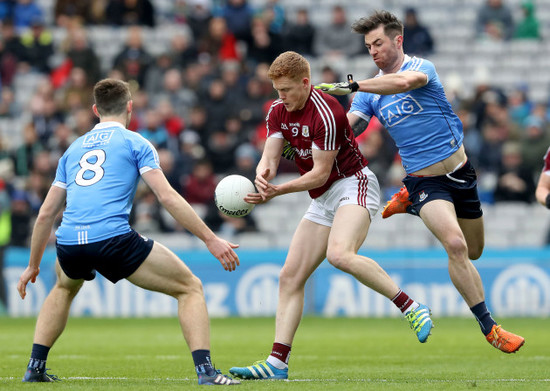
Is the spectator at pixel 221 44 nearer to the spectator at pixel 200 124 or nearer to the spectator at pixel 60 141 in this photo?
the spectator at pixel 200 124

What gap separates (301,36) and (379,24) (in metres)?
12.9

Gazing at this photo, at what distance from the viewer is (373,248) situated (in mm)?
17953

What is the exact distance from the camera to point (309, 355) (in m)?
11.0

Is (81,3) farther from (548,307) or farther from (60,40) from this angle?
(548,307)

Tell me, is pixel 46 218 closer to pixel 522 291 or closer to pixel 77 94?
pixel 522 291

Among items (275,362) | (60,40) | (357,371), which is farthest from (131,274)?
(60,40)

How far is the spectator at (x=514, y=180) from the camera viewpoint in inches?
725

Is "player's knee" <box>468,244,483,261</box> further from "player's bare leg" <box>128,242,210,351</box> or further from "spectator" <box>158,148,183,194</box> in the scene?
"spectator" <box>158,148,183,194</box>

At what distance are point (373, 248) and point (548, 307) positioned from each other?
A: 318cm

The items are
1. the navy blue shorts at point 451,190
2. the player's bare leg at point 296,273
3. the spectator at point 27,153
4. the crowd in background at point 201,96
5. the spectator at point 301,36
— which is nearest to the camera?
the player's bare leg at point 296,273

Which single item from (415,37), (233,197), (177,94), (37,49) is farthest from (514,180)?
(233,197)

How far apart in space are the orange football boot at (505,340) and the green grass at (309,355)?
0.79 feet

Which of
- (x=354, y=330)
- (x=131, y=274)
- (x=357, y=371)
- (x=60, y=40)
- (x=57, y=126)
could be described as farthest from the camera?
(x=60, y=40)

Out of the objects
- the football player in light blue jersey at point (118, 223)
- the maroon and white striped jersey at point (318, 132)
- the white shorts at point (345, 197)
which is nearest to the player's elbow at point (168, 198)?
the football player in light blue jersey at point (118, 223)
